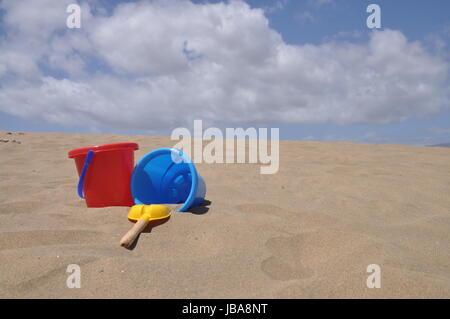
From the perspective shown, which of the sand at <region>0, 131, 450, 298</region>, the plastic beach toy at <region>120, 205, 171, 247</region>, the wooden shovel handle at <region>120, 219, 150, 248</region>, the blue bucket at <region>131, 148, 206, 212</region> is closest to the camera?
the sand at <region>0, 131, 450, 298</region>

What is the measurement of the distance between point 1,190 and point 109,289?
2283 millimetres

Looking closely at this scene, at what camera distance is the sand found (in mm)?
1312

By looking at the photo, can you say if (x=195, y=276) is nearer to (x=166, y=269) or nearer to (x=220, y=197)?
(x=166, y=269)

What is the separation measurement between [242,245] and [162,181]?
3.73ft

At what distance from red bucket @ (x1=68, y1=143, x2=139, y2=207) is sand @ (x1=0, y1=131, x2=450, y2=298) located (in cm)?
14

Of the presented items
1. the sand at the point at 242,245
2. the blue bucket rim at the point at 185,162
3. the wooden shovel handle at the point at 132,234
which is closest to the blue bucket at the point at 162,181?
the blue bucket rim at the point at 185,162

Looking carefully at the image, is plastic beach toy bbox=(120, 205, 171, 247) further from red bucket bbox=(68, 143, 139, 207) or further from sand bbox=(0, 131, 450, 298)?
red bucket bbox=(68, 143, 139, 207)

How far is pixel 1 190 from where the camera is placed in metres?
2.93

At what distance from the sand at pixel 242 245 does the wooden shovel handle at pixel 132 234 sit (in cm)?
4

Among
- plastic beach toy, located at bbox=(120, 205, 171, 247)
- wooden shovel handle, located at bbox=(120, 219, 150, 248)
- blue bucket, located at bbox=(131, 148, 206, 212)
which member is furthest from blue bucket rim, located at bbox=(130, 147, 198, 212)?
wooden shovel handle, located at bbox=(120, 219, 150, 248)

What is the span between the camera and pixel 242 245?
68.9 inches

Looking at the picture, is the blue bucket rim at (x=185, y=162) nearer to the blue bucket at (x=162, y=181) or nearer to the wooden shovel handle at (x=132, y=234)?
the blue bucket at (x=162, y=181)
